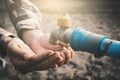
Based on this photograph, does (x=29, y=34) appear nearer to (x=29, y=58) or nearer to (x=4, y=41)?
(x=4, y=41)

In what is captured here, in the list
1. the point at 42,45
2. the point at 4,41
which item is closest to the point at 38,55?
the point at 42,45

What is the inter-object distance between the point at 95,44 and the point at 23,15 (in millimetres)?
732

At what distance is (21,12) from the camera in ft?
4.86

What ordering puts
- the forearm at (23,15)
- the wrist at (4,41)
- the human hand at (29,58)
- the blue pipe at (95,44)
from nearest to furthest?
1. the blue pipe at (95,44)
2. the human hand at (29,58)
3. the wrist at (4,41)
4. the forearm at (23,15)

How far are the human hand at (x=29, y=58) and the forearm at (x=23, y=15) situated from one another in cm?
27

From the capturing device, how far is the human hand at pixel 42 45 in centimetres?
109

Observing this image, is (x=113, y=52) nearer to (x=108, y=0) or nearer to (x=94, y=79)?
(x=94, y=79)

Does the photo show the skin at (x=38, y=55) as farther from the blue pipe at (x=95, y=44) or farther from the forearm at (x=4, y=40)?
the blue pipe at (x=95, y=44)

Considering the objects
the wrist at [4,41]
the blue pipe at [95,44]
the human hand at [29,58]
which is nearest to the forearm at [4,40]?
the wrist at [4,41]

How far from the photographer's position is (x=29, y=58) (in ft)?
3.34

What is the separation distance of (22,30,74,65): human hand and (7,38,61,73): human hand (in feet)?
0.22

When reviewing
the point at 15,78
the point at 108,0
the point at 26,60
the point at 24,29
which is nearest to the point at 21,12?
the point at 24,29

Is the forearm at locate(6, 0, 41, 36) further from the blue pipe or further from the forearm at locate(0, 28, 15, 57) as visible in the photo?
the blue pipe

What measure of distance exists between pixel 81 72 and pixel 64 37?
4.10ft
